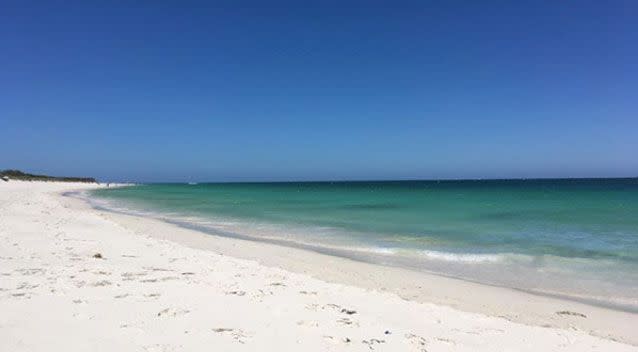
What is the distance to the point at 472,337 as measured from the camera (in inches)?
218

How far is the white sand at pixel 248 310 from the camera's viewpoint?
4918 millimetres

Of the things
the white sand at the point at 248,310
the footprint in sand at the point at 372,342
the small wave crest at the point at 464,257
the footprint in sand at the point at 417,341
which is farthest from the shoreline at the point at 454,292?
the footprint in sand at the point at 372,342

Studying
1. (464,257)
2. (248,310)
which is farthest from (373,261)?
(248,310)

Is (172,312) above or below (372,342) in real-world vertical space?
above

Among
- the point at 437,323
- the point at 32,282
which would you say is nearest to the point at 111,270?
the point at 32,282

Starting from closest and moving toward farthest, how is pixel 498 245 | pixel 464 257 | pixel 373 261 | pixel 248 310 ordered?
pixel 248 310, pixel 373 261, pixel 464 257, pixel 498 245

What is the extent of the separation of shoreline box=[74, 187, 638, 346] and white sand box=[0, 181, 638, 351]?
0.04 metres

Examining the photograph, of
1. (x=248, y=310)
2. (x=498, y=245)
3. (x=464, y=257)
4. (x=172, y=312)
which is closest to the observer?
(x=172, y=312)

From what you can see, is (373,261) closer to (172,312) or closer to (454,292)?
(454,292)

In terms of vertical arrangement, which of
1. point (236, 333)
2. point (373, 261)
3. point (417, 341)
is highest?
point (236, 333)

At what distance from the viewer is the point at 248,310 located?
6.09 m

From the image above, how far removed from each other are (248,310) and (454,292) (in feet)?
14.8

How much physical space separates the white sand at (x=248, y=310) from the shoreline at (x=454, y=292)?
0.04m

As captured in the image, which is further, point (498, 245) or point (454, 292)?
point (498, 245)
